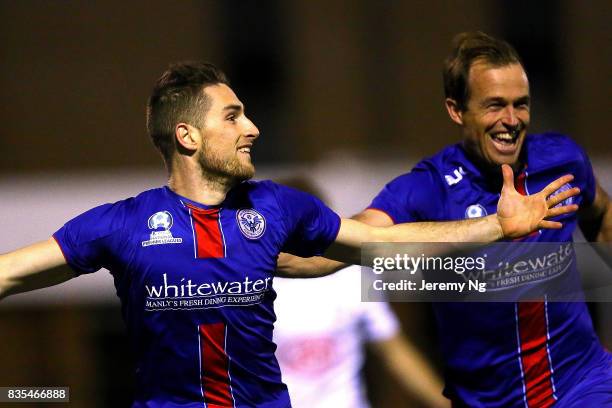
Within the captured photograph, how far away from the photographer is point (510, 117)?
4.12 meters

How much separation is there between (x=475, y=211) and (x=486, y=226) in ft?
1.38

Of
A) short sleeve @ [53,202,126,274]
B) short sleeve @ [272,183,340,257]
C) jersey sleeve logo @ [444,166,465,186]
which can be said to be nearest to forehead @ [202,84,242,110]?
short sleeve @ [272,183,340,257]

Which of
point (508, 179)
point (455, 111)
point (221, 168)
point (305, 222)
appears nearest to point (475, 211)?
point (508, 179)

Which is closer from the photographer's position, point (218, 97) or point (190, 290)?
point (190, 290)

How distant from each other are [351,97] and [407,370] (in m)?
1.73

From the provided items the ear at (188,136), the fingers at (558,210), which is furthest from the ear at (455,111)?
the ear at (188,136)

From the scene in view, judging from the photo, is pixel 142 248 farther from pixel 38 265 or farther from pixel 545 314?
pixel 545 314

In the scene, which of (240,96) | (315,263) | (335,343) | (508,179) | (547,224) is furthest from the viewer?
(240,96)

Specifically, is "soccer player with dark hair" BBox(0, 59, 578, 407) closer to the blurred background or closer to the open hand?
the open hand

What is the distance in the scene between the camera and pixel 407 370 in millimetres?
4633

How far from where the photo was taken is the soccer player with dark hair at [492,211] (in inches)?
163

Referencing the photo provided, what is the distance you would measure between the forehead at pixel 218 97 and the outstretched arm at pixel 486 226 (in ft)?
2.10

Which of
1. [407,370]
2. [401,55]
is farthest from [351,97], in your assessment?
[407,370]

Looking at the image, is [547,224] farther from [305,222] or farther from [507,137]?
[305,222]
